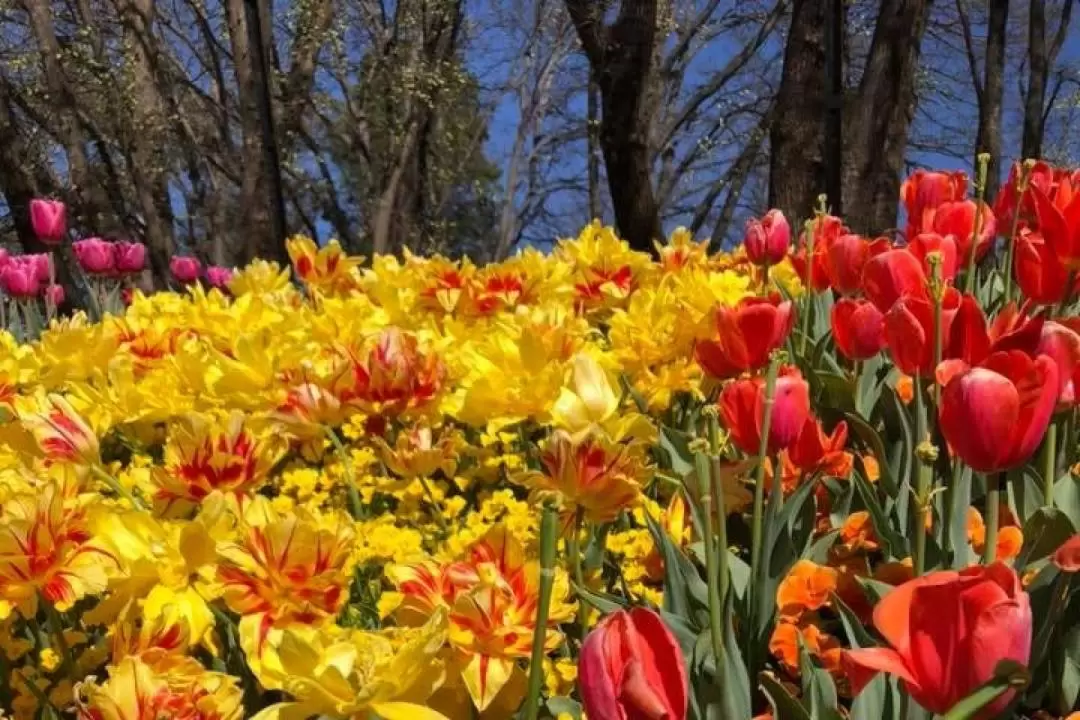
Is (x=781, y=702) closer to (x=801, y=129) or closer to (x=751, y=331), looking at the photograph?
(x=751, y=331)

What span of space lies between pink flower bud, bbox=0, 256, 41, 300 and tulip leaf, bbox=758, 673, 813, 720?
155 inches

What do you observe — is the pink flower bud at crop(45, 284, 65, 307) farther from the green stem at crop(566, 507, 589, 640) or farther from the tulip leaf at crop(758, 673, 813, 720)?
the tulip leaf at crop(758, 673, 813, 720)

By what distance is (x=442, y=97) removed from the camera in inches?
679

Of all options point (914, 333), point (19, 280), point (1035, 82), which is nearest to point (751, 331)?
point (914, 333)

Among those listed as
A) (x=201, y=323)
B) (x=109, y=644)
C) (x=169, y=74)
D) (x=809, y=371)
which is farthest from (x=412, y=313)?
(x=169, y=74)

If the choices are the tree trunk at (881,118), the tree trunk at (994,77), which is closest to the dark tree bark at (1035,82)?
the tree trunk at (994,77)

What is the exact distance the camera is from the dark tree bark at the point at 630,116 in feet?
21.5

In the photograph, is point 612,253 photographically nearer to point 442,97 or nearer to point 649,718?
point 649,718

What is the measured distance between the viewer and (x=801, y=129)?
549cm

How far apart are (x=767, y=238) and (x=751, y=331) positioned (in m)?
0.90

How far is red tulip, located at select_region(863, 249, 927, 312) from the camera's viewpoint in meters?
1.26

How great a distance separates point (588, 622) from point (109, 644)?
0.60 meters

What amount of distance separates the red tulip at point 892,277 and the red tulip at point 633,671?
686mm

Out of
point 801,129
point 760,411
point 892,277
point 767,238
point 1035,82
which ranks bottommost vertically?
point 760,411
